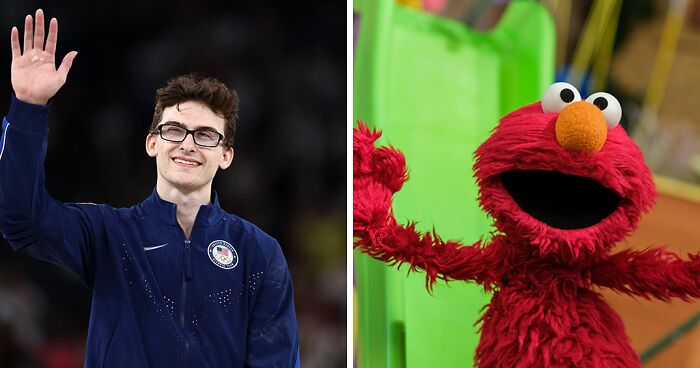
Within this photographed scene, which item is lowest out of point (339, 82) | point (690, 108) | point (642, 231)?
point (642, 231)

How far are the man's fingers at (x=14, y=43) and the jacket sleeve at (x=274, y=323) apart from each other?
12.2 inches

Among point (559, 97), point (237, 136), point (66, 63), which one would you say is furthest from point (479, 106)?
point (66, 63)

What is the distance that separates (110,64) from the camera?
2.76 ft

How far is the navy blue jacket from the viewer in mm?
795

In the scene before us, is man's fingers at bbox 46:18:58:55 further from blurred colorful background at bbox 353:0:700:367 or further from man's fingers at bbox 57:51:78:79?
blurred colorful background at bbox 353:0:700:367

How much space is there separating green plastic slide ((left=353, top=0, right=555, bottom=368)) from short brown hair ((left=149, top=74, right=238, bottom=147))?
42 centimetres

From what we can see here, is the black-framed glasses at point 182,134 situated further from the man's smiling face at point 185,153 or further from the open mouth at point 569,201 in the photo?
the open mouth at point 569,201

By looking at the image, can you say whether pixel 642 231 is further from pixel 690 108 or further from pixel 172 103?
pixel 172 103

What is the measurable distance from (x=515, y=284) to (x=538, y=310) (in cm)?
5

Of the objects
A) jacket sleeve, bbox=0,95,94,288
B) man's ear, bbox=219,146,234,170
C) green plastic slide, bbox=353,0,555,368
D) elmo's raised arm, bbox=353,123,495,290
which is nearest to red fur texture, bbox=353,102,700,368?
elmo's raised arm, bbox=353,123,495,290

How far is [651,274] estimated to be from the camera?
3.61 ft

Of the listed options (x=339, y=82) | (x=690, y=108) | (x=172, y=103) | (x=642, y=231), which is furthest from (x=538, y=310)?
(x=690, y=108)

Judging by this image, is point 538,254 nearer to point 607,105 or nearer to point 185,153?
point 607,105

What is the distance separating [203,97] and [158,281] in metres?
0.19
